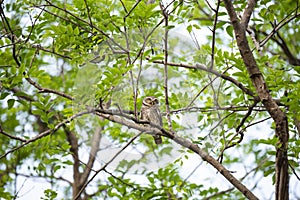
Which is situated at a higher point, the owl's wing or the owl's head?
the owl's head

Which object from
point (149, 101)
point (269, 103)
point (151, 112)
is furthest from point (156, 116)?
point (269, 103)

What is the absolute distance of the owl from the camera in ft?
7.82

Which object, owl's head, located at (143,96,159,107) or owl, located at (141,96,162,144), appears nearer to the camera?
owl, located at (141,96,162,144)

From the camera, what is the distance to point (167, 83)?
94.7 inches

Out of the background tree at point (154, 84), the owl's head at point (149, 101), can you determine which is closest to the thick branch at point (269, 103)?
the background tree at point (154, 84)

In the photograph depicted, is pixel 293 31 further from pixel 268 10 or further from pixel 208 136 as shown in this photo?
pixel 208 136

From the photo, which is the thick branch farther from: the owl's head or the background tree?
the owl's head

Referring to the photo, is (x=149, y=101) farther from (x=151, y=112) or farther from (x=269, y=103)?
A: (x=269, y=103)

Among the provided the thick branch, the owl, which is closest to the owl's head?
the owl

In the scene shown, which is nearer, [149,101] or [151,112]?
[151,112]

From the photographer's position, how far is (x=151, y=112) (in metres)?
2.52

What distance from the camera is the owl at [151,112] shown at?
238 cm

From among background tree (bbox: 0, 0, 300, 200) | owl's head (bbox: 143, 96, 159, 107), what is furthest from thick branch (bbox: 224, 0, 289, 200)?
owl's head (bbox: 143, 96, 159, 107)

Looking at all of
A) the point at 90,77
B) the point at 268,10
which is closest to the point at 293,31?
the point at 268,10
